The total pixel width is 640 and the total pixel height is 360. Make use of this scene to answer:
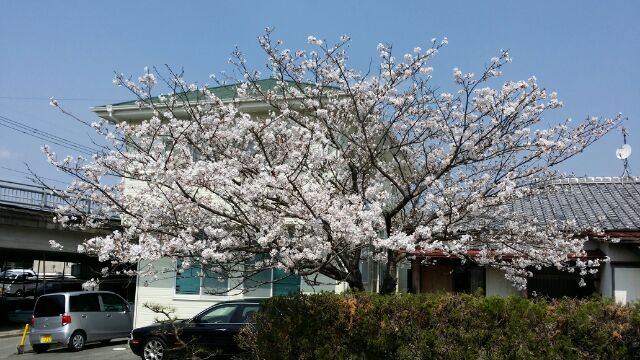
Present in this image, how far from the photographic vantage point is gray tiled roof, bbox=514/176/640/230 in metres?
12.2

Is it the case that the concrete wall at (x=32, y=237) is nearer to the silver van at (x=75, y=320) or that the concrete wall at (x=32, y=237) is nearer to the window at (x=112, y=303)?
the window at (x=112, y=303)

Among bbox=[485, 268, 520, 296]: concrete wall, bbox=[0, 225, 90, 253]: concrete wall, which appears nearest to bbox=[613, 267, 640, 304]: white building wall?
bbox=[485, 268, 520, 296]: concrete wall

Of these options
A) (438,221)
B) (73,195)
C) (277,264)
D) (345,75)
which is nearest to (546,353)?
(438,221)

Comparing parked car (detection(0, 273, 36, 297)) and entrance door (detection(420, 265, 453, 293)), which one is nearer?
entrance door (detection(420, 265, 453, 293))

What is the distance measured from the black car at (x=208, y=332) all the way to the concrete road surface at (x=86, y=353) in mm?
2070

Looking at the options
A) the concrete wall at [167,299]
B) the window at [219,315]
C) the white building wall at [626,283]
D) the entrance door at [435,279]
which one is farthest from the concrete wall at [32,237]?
the white building wall at [626,283]

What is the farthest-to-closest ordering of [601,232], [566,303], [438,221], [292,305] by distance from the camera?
[601,232] < [438,221] < [292,305] < [566,303]

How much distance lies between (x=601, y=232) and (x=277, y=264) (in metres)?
6.41

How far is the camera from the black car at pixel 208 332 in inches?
454

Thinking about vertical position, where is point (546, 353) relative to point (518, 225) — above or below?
below

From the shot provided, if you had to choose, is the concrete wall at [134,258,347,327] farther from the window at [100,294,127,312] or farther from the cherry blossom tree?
the cherry blossom tree

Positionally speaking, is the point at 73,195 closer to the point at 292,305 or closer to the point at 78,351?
the point at 292,305

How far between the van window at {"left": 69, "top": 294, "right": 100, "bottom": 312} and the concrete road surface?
1106 millimetres

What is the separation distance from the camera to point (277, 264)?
6.97 m
